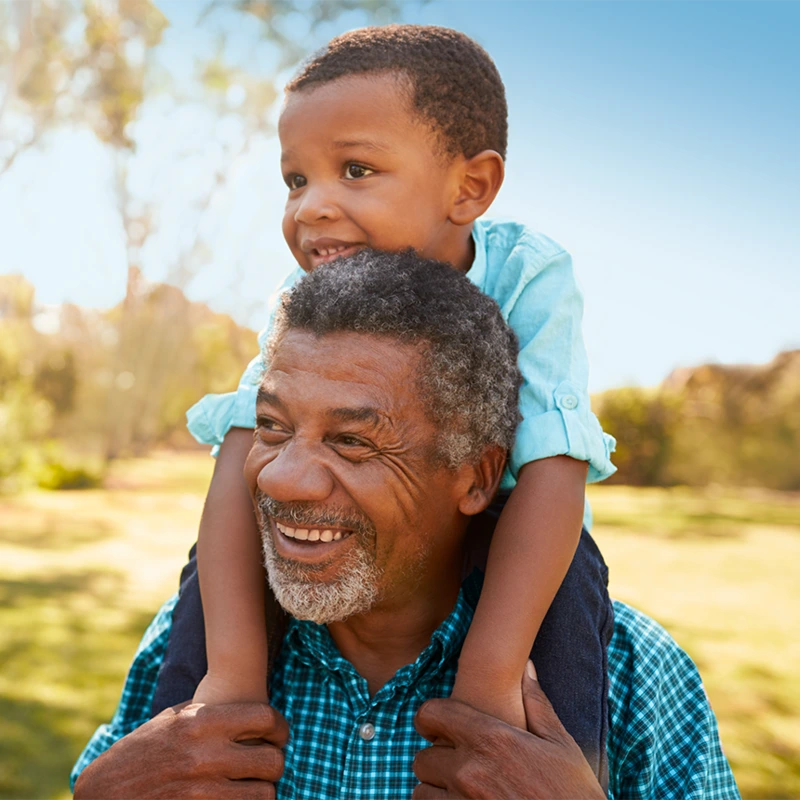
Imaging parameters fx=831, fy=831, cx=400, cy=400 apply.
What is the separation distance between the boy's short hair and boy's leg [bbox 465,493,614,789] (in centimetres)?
130

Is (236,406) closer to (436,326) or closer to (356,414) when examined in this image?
(356,414)

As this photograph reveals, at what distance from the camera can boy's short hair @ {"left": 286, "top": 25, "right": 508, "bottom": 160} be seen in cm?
235

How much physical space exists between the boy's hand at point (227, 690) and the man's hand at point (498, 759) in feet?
1.54

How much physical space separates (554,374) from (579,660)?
2.50ft

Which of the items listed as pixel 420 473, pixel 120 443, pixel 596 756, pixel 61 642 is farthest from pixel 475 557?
pixel 120 443

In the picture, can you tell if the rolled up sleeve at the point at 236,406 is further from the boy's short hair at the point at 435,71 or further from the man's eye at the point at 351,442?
the boy's short hair at the point at 435,71

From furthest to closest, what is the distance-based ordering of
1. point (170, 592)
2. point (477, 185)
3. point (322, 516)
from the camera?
point (170, 592), point (477, 185), point (322, 516)

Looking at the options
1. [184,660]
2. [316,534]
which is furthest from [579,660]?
[184,660]

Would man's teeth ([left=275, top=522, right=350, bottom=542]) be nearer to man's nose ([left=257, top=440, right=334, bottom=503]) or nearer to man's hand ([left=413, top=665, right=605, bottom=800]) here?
man's nose ([left=257, top=440, right=334, bottom=503])

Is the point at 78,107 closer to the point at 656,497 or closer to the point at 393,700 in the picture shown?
the point at 656,497

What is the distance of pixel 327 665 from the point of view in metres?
2.38

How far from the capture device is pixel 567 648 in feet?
6.95

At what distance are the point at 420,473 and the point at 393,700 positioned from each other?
67 cm

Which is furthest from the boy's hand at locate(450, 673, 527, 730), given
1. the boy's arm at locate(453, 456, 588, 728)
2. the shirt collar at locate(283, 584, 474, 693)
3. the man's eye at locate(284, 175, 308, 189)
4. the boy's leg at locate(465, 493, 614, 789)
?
the man's eye at locate(284, 175, 308, 189)
